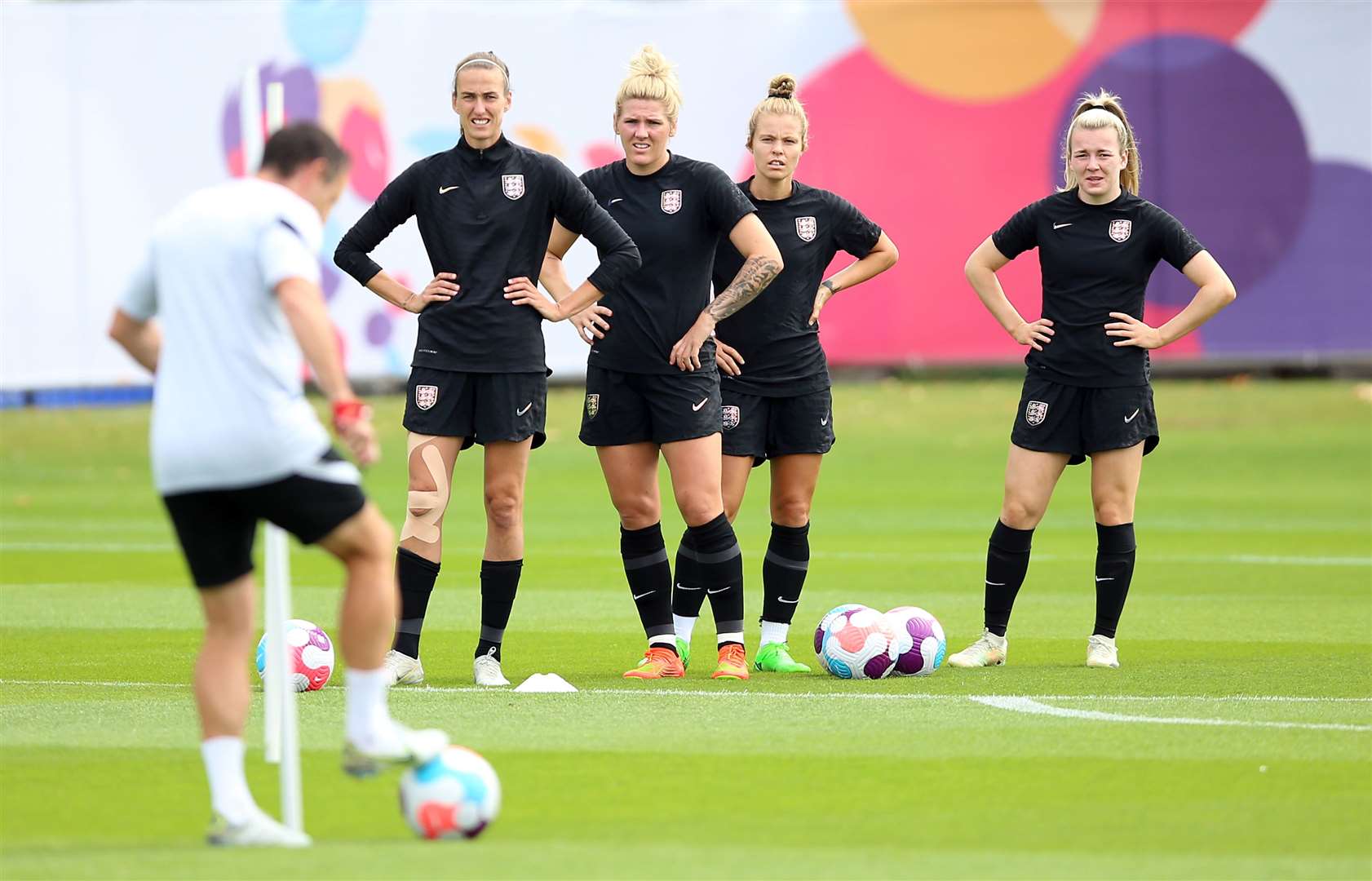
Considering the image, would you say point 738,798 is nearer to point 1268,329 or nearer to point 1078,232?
point 1078,232

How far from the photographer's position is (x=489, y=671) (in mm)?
8625

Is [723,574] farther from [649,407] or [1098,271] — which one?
[1098,271]

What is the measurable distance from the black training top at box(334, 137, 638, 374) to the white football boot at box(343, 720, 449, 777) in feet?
10.0

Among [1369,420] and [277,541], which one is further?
[1369,420]

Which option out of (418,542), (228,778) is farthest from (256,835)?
(418,542)

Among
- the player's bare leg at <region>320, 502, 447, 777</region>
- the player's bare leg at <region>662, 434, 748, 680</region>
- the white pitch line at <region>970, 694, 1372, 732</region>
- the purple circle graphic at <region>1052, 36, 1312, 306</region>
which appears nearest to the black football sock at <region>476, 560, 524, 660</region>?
the player's bare leg at <region>662, 434, 748, 680</region>

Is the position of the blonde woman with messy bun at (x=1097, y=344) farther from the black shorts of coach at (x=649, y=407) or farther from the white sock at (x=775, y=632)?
the black shorts of coach at (x=649, y=407)

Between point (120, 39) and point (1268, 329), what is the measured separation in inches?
562

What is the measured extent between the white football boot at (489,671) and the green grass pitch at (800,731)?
9cm

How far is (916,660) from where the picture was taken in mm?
8867

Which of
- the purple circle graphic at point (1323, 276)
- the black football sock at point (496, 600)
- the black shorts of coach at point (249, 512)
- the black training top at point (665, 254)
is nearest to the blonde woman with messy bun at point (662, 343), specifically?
the black training top at point (665, 254)

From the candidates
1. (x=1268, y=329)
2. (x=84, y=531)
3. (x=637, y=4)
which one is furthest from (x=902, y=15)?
(x=84, y=531)

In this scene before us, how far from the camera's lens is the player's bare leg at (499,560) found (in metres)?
8.59

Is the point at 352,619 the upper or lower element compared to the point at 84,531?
upper
